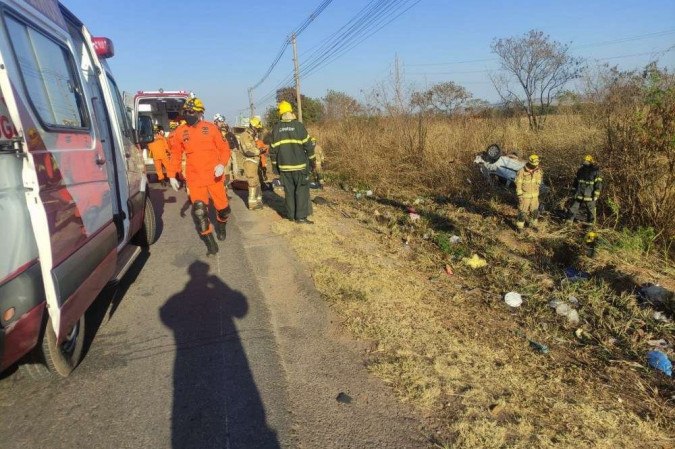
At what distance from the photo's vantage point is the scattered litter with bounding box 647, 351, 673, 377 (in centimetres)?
328

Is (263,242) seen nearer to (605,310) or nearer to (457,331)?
(457,331)

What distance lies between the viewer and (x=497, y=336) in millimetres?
3625

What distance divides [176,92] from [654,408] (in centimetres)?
1499

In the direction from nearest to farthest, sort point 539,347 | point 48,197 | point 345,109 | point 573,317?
point 48,197, point 539,347, point 573,317, point 345,109

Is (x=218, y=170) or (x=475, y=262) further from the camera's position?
(x=475, y=262)

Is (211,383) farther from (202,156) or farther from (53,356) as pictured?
(202,156)

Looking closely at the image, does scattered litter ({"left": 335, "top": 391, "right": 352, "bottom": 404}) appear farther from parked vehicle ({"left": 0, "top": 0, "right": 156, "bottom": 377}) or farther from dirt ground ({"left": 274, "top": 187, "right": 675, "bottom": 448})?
parked vehicle ({"left": 0, "top": 0, "right": 156, "bottom": 377})

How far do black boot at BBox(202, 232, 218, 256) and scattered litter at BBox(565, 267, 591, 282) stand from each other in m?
4.35

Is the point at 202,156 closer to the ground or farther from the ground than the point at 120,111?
closer to the ground

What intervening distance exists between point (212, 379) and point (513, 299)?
3.04 meters

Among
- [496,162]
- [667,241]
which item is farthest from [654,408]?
[496,162]

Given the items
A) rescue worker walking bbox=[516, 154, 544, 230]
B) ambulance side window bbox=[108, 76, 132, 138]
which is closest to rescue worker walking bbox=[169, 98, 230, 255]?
ambulance side window bbox=[108, 76, 132, 138]

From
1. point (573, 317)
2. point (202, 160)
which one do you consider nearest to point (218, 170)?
point (202, 160)

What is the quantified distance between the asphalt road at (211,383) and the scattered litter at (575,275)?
314 centimetres
